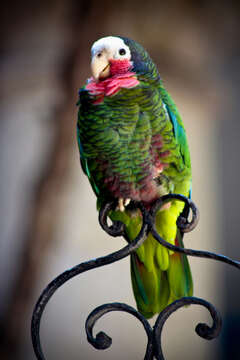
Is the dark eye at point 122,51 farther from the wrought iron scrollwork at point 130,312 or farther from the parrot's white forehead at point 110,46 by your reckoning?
the wrought iron scrollwork at point 130,312

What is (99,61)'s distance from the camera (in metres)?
0.77

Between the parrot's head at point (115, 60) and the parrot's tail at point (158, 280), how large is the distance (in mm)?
358

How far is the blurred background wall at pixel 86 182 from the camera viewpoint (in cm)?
188

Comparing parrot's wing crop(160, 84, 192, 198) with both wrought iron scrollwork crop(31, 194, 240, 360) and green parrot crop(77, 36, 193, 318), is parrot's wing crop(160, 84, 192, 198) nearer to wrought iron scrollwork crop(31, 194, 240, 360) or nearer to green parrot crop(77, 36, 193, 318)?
green parrot crop(77, 36, 193, 318)

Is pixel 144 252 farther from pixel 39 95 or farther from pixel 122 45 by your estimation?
pixel 39 95

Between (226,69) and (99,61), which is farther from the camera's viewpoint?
(226,69)

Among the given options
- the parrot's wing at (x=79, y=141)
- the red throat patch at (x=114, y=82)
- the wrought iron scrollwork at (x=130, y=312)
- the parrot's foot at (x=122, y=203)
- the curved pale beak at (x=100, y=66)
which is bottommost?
the wrought iron scrollwork at (x=130, y=312)

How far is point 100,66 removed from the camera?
771mm

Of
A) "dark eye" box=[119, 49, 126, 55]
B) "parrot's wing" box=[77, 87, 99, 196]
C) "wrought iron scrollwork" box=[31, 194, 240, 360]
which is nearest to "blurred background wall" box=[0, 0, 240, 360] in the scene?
"parrot's wing" box=[77, 87, 99, 196]

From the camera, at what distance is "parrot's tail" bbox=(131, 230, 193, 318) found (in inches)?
29.4

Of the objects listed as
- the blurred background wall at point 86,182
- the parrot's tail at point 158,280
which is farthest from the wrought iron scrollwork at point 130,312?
the blurred background wall at point 86,182

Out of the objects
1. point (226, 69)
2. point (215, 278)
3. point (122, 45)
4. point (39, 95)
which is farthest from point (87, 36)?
point (215, 278)

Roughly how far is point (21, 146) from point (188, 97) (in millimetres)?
920

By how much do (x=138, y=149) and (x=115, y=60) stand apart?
19 cm
